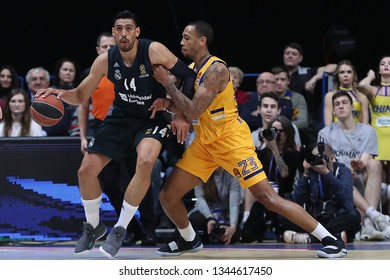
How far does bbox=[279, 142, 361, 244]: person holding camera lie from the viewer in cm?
725

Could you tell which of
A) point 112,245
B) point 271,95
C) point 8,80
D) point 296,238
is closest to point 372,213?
point 296,238

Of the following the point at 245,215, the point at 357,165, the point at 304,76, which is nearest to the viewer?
the point at 245,215

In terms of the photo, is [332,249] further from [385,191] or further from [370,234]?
[385,191]

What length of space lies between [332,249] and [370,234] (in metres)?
1.92

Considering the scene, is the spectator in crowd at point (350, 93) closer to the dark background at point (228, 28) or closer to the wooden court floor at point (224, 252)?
the wooden court floor at point (224, 252)

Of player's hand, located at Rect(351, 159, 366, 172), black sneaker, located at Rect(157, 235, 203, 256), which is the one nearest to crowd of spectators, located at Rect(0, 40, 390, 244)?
player's hand, located at Rect(351, 159, 366, 172)

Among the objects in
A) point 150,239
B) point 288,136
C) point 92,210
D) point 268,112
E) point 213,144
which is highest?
point 268,112

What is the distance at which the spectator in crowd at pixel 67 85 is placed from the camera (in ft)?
27.3

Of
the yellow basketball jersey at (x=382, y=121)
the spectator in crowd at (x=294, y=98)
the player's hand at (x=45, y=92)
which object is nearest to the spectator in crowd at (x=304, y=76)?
the spectator in crowd at (x=294, y=98)

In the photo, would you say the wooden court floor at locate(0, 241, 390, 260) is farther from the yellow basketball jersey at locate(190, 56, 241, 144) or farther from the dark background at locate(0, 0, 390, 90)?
the dark background at locate(0, 0, 390, 90)

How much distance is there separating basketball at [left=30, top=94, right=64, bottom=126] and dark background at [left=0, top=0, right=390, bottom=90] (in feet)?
15.1

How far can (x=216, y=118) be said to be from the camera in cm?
610

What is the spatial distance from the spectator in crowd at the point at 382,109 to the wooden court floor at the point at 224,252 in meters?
1.10
